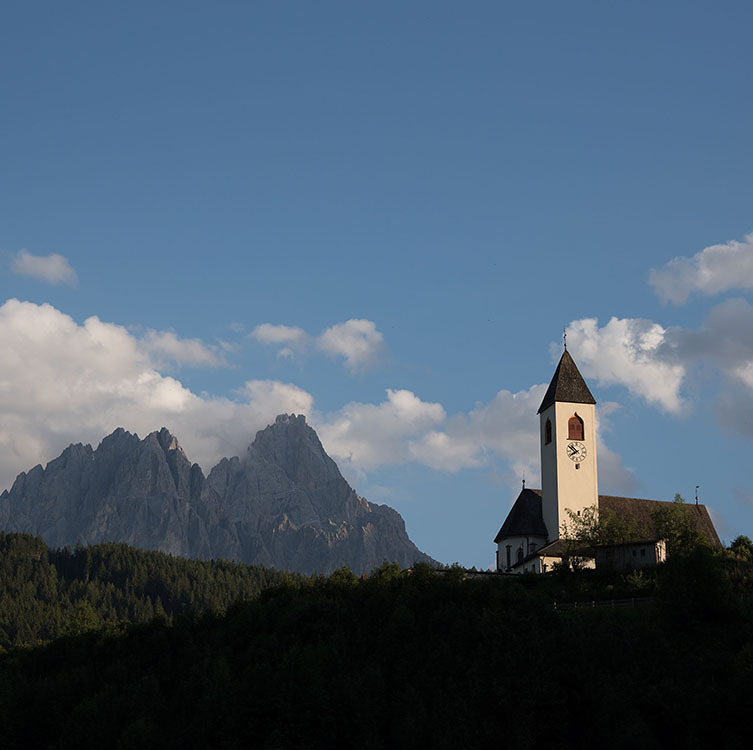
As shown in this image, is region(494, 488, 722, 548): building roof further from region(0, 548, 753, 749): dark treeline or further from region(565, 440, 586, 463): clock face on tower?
region(0, 548, 753, 749): dark treeline

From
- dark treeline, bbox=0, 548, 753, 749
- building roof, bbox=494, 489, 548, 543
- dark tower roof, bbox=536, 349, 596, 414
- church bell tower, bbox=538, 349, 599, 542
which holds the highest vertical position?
dark tower roof, bbox=536, 349, 596, 414

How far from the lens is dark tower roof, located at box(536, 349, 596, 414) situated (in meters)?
111

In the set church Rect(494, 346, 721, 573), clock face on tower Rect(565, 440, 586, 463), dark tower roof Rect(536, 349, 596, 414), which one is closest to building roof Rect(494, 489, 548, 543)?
church Rect(494, 346, 721, 573)

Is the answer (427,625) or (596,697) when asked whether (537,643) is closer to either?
(596,697)

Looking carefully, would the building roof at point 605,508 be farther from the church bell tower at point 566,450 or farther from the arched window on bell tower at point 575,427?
the arched window on bell tower at point 575,427

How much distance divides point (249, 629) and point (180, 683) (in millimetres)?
9271

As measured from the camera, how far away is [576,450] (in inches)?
4286

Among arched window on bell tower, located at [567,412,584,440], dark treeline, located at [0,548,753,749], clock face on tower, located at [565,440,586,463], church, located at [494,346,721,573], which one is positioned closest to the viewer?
dark treeline, located at [0,548,753,749]

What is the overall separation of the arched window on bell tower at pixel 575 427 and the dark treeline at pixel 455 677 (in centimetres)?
2124

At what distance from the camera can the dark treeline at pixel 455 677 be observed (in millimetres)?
66938

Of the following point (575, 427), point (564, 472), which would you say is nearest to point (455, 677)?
point (564, 472)

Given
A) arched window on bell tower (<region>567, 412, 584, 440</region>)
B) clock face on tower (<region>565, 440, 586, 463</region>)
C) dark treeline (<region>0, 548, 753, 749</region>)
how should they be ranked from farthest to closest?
arched window on bell tower (<region>567, 412, 584, 440</region>)
clock face on tower (<region>565, 440, 586, 463</region>)
dark treeline (<region>0, 548, 753, 749</region>)

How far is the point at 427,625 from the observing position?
266 feet

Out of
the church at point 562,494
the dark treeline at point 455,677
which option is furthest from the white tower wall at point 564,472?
the dark treeline at point 455,677
